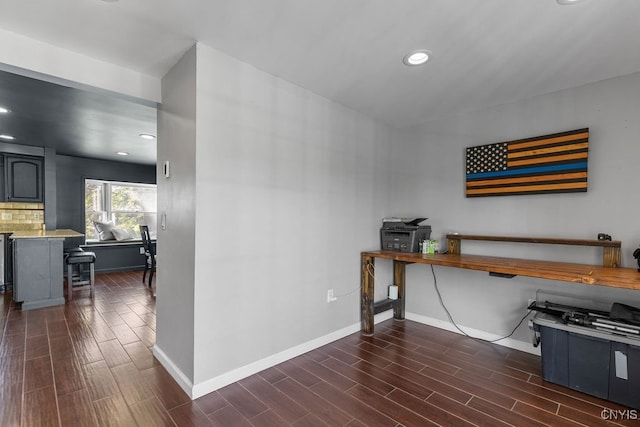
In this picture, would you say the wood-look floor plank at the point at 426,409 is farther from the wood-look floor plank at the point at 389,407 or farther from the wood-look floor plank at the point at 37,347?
the wood-look floor plank at the point at 37,347

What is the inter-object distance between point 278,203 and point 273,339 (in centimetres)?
110

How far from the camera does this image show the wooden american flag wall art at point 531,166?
2443 millimetres

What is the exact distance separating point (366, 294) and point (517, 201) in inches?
66.4

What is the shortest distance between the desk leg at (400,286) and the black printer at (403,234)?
354 millimetres

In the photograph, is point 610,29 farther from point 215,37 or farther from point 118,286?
point 118,286

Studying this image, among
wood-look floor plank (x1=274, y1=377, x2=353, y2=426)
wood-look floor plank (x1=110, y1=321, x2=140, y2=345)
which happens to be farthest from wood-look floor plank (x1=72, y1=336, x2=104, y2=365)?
wood-look floor plank (x1=274, y1=377, x2=353, y2=426)

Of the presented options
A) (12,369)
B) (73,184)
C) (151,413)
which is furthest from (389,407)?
(73,184)

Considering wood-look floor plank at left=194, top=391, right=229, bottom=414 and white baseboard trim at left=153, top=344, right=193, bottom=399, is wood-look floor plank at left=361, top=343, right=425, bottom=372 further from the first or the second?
white baseboard trim at left=153, top=344, right=193, bottom=399

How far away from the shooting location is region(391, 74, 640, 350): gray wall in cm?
229

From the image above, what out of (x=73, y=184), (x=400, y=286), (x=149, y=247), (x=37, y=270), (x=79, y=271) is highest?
(x=73, y=184)

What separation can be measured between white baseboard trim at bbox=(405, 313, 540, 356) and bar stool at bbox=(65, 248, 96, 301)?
4717 millimetres

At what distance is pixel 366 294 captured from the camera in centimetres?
309

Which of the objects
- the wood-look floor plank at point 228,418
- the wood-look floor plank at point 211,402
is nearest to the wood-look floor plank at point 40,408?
the wood-look floor plank at point 211,402

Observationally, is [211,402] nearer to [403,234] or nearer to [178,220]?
[178,220]
